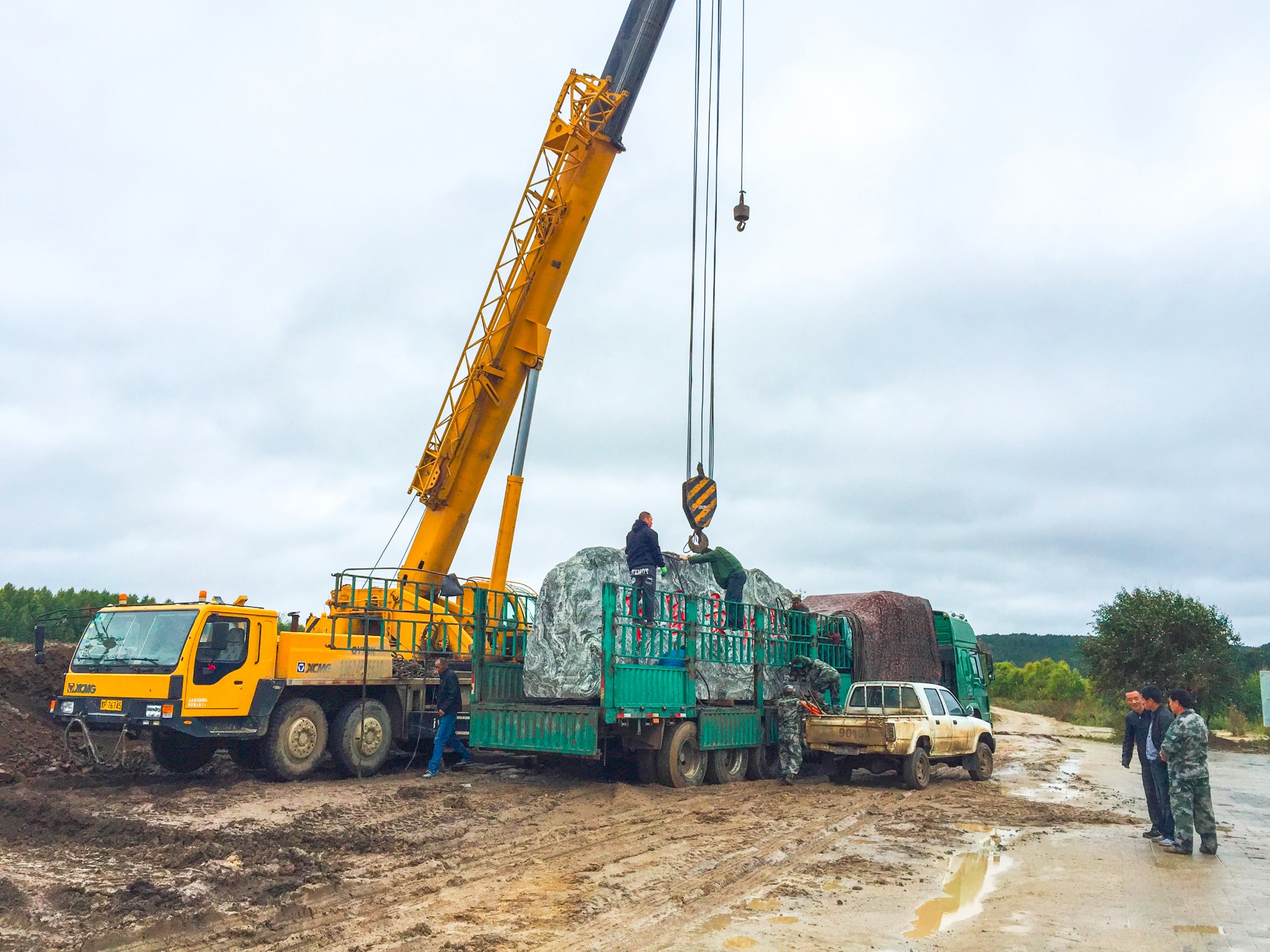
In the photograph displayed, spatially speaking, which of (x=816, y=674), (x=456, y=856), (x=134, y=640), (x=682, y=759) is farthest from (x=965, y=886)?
(x=134, y=640)

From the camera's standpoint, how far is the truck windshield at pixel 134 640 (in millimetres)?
12305

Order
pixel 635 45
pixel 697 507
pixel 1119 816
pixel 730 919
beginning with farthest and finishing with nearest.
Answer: pixel 635 45 < pixel 697 507 < pixel 1119 816 < pixel 730 919

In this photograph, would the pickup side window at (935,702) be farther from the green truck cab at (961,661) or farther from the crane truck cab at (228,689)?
the crane truck cab at (228,689)

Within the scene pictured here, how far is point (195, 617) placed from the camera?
12438mm

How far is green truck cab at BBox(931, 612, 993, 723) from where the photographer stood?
19094mm

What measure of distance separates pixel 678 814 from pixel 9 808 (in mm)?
6727

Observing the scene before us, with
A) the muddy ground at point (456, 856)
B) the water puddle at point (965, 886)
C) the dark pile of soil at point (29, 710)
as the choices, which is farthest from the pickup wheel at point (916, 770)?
the dark pile of soil at point (29, 710)

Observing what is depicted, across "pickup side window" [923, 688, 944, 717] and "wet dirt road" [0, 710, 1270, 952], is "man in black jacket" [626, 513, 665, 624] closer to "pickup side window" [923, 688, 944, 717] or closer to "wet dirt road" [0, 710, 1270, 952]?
"wet dirt road" [0, 710, 1270, 952]

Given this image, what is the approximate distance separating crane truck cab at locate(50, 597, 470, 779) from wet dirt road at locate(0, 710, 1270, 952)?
62 centimetres

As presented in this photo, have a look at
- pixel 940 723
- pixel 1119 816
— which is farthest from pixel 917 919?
pixel 940 723

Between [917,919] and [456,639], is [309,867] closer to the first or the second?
[917,919]

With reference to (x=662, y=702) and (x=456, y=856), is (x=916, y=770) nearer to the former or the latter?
(x=662, y=702)

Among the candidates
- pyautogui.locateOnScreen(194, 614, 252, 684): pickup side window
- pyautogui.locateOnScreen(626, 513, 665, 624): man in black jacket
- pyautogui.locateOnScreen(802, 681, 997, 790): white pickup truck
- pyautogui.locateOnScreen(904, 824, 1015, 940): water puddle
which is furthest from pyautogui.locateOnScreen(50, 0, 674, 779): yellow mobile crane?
pyautogui.locateOnScreen(904, 824, 1015, 940): water puddle

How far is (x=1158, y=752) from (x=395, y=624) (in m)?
10.1
